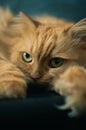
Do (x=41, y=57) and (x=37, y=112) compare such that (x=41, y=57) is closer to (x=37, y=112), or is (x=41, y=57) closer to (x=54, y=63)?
(x=54, y=63)

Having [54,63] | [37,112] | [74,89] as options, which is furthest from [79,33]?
[37,112]

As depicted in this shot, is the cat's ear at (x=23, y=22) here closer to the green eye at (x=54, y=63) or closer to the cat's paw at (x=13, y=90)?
the green eye at (x=54, y=63)

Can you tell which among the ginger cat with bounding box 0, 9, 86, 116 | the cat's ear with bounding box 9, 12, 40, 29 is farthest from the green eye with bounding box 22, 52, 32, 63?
the cat's ear with bounding box 9, 12, 40, 29

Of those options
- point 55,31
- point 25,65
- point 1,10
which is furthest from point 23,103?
point 1,10

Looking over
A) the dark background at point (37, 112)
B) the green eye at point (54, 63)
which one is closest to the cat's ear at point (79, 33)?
the green eye at point (54, 63)

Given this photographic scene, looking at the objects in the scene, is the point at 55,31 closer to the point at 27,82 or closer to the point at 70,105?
the point at 27,82

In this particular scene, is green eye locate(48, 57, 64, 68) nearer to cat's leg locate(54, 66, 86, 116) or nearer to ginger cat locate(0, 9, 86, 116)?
ginger cat locate(0, 9, 86, 116)
